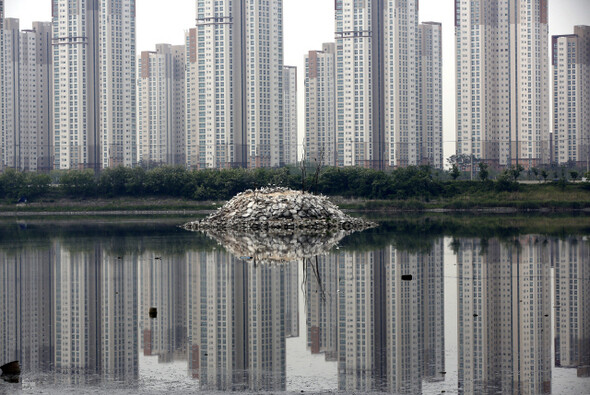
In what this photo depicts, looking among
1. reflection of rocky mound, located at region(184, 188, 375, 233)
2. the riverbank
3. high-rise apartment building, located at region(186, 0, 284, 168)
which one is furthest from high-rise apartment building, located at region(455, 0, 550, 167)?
reflection of rocky mound, located at region(184, 188, 375, 233)

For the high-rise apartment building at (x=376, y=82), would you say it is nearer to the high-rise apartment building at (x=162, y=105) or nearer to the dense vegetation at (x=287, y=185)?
the dense vegetation at (x=287, y=185)

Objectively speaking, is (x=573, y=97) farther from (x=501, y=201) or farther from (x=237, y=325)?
(x=237, y=325)

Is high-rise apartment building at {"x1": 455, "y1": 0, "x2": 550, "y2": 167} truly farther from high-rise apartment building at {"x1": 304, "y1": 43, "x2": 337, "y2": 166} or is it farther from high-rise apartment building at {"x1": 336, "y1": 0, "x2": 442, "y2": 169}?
high-rise apartment building at {"x1": 304, "y1": 43, "x2": 337, "y2": 166}

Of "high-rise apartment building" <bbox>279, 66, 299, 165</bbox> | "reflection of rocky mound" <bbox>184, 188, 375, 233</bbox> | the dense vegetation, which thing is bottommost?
"reflection of rocky mound" <bbox>184, 188, 375, 233</bbox>

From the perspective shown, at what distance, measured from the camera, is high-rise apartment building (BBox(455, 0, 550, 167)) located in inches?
2569

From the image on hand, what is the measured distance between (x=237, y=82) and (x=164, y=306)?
1957 inches

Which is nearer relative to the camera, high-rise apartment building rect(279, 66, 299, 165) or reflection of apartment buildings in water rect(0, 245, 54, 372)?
reflection of apartment buildings in water rect(0, 245, 54, 372)

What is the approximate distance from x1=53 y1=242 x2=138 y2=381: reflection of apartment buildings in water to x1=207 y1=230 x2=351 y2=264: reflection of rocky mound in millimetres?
3173

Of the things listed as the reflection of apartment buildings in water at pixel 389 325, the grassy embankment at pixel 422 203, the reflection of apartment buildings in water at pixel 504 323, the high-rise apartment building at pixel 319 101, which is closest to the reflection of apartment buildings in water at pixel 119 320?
the reflection of apartment buildings in water at pixel 389 325

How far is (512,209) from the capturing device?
149 ft

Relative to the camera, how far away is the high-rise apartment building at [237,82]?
60.5 metres

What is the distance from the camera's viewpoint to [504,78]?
216ft

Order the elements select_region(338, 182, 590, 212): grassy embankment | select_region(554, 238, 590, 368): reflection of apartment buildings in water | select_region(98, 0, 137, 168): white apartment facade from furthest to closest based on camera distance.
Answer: select_region(98, 0, 137, 168): white apartment facade, select_region(338, 182, 590, 212): grassy embankment, select_region(554, 238, 590, 368): reflection of apartment buildings in water

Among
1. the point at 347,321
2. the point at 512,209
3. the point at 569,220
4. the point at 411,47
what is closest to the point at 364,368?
the point at 347,321
